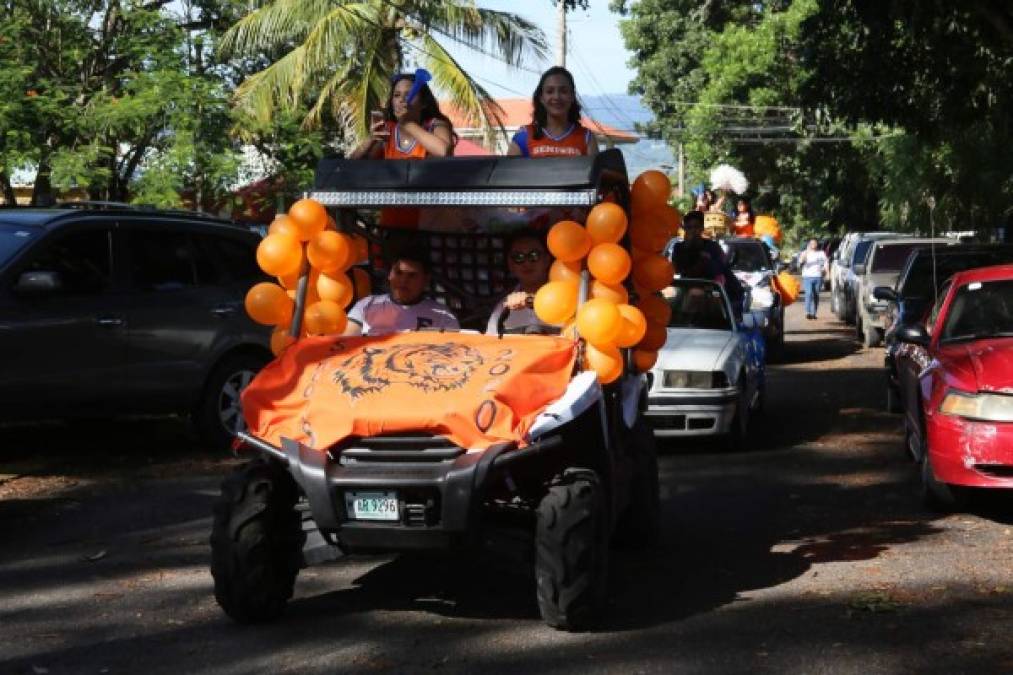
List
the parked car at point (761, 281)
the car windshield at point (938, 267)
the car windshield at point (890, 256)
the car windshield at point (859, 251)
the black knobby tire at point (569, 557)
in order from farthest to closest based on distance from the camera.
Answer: the car windshield at point (859, 251) → the car windshield at point (890, 256) → the parked car at point (761, 281) → the car windshield at point (938, 267) → the black knobby tire at point (569, 557)

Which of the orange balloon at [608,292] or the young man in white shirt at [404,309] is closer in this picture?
the orange balloon at [608,292]

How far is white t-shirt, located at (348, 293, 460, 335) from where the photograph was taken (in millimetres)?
Result: 8812

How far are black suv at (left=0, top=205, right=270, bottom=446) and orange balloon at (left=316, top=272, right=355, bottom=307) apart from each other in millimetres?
4401

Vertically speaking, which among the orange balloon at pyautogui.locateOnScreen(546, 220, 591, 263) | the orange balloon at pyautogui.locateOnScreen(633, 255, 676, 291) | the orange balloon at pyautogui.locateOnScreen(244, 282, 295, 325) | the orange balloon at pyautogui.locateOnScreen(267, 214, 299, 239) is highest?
the orange balloon at pyautogui.locateOnScreen(267, 214, 299, 239)

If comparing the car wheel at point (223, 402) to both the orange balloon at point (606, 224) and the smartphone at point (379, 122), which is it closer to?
the smartphone at point (379, 122)

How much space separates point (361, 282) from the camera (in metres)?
9.22

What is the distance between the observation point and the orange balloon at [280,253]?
857cm

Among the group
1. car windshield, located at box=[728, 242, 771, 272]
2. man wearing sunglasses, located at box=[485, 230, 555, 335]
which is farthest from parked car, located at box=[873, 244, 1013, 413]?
man wearing sunglasses, located at box=[485, 230, 555, 335]

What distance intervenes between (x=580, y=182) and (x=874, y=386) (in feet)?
42.7

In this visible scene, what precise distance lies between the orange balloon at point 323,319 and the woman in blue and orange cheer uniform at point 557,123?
143cm

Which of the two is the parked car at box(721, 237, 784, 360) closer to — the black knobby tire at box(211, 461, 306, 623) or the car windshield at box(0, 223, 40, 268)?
the car windshield at box(0, 223, 40, 268)

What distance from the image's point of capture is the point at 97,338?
12977 millimetres

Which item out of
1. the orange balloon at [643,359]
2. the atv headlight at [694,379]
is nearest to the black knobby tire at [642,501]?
the orange balloon at [643,359]

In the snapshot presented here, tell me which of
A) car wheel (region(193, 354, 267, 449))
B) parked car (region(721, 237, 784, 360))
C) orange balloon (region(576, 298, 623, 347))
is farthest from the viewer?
parked car (region(721, 237, 784, 360))
